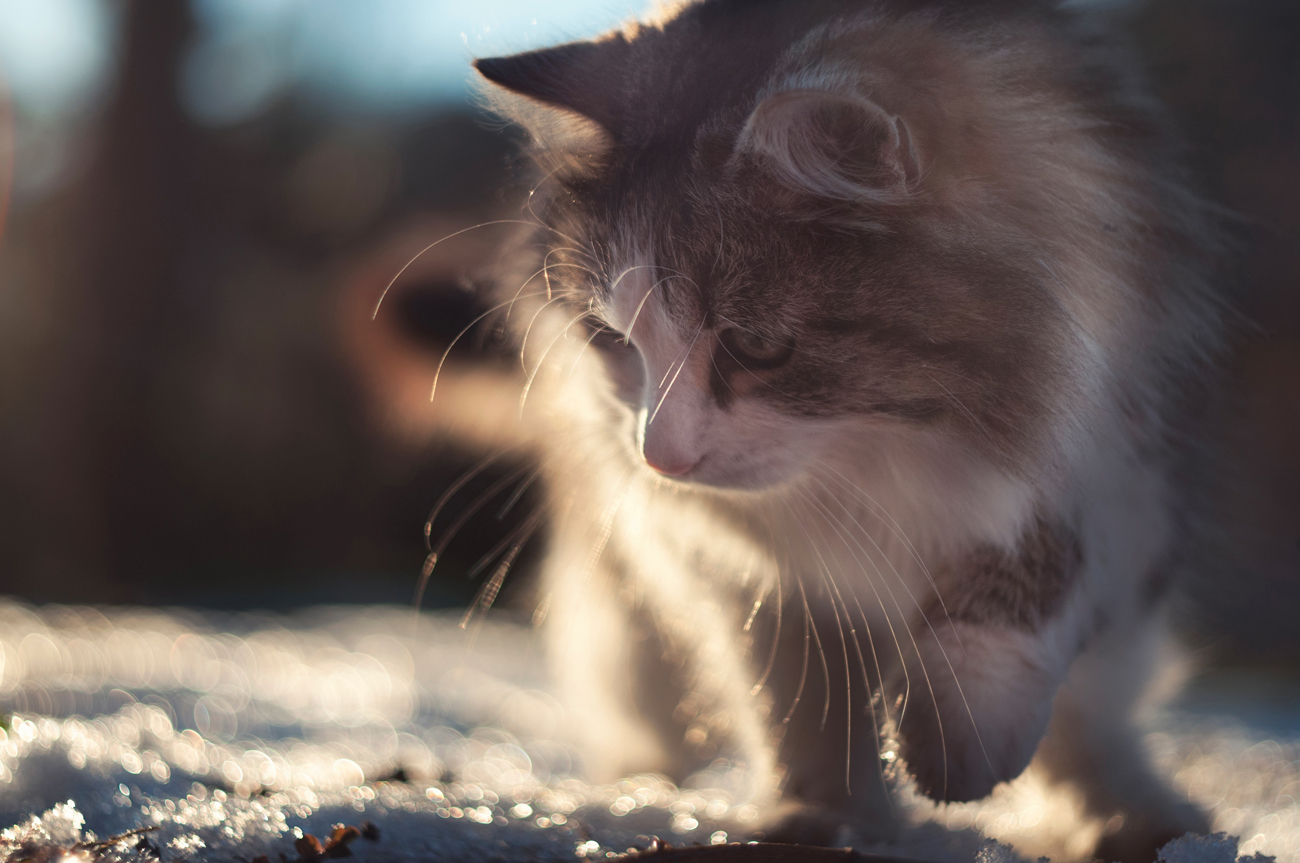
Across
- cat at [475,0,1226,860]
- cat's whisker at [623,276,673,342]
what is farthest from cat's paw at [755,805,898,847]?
cat's whisker at [623,276,673,342]

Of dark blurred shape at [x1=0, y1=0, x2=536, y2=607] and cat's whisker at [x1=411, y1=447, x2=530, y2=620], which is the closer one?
cat's whisker at [x1=411, y1=447, x2=530, y2=620]

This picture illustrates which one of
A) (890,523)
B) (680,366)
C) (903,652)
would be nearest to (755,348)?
(680,366)

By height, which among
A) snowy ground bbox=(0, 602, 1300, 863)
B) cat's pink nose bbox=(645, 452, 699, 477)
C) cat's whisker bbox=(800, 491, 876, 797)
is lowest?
snowy ground bbox=(0, 602, 1300, 863)

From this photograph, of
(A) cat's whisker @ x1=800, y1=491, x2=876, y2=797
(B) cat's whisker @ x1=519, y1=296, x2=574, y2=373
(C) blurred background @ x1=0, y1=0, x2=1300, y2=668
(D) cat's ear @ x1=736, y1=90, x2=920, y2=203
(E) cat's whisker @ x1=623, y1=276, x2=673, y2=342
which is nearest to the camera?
(D) cat's ear @ x1=736, y1=90, x2=920, y2=203

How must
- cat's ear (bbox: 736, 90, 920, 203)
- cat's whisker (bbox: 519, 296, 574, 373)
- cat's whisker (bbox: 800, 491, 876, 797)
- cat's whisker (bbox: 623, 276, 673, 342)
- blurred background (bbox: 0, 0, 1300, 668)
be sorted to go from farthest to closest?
blurred background (bbox: 0, 0, 1300, 668)
cat's whisker (bbox: 519, 296, 574, 373)
cat's whisker (bbox: 800, 491, 876, 797)
cat's whisker (bbox: 623, 276, 673, 342)
cat's ear (bbox: 736, 90, 920, 203)

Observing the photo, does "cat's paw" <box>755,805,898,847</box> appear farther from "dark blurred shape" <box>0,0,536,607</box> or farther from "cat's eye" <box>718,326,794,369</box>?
"dark blurred shape" <box>0,0,536,607</box>

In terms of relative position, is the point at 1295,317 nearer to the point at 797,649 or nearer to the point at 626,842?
the point at 797,649

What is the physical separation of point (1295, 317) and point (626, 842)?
3.63 feet

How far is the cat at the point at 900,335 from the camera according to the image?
55cm

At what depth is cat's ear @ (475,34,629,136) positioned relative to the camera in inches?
26.6

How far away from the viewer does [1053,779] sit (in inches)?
33.0

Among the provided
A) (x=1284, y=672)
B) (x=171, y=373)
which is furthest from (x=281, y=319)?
(x=1284, y=672)

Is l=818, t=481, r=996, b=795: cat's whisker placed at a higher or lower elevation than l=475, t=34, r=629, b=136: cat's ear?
lower

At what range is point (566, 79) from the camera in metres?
0.69
